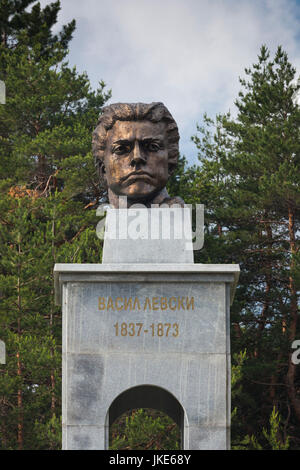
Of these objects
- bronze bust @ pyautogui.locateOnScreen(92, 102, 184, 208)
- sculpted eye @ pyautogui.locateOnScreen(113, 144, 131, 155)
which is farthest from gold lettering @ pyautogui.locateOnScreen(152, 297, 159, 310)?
sculpted eye @ pyautogui.locateOnScreen(113, 144, 131, 155)

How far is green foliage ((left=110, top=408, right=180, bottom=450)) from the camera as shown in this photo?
17.6m

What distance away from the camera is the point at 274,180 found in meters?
20.9

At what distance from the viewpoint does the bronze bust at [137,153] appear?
9.66m

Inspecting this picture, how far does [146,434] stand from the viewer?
1769 centimetres

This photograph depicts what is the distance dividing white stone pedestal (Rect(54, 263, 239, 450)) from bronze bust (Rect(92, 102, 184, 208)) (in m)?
1.45

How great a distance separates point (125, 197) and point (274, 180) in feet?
38.7

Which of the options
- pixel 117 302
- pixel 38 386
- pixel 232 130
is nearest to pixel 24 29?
pixel 232 130

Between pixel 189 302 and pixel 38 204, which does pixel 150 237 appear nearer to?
pixel 189 302

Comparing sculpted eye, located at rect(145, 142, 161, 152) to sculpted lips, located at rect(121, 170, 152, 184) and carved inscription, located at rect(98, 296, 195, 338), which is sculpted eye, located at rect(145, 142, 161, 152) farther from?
carved inscription, located at rect(98, 296, 195, 338)

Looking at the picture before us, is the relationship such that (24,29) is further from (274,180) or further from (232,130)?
(274,180)

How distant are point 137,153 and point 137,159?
0.09m

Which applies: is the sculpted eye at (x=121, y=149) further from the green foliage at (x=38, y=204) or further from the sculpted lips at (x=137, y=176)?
the green foliage at (x=38, y=204)

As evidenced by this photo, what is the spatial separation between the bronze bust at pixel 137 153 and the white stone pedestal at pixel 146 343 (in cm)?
145

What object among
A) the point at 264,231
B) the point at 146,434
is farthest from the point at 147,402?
the point at 264,231
